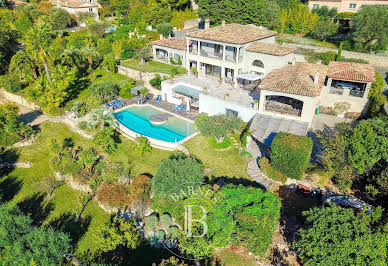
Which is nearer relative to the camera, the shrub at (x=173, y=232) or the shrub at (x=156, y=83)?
the shrub at (x=173, y=232)

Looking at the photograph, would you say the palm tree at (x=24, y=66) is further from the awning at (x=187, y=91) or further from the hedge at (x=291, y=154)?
the hedge at (x=291, y=154)

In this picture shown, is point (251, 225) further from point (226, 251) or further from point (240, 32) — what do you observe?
point (240, 32)

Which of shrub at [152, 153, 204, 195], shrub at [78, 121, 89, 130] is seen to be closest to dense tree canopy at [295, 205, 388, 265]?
shrub at [152, 153, 204, 195]

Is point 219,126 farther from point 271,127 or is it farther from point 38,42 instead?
point 38,42

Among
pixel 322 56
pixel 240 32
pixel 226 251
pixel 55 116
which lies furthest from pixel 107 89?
pixel 322 56

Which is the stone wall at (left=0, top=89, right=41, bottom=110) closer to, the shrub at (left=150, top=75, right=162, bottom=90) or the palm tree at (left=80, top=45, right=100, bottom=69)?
the palm tree at (left=80, top=45, right=100, bottom=69)

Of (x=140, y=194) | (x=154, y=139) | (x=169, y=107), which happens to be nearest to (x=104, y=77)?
(x=169, y=107)

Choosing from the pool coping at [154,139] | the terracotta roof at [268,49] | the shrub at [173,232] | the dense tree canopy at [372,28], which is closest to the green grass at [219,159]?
the pool coping at [154,139]
